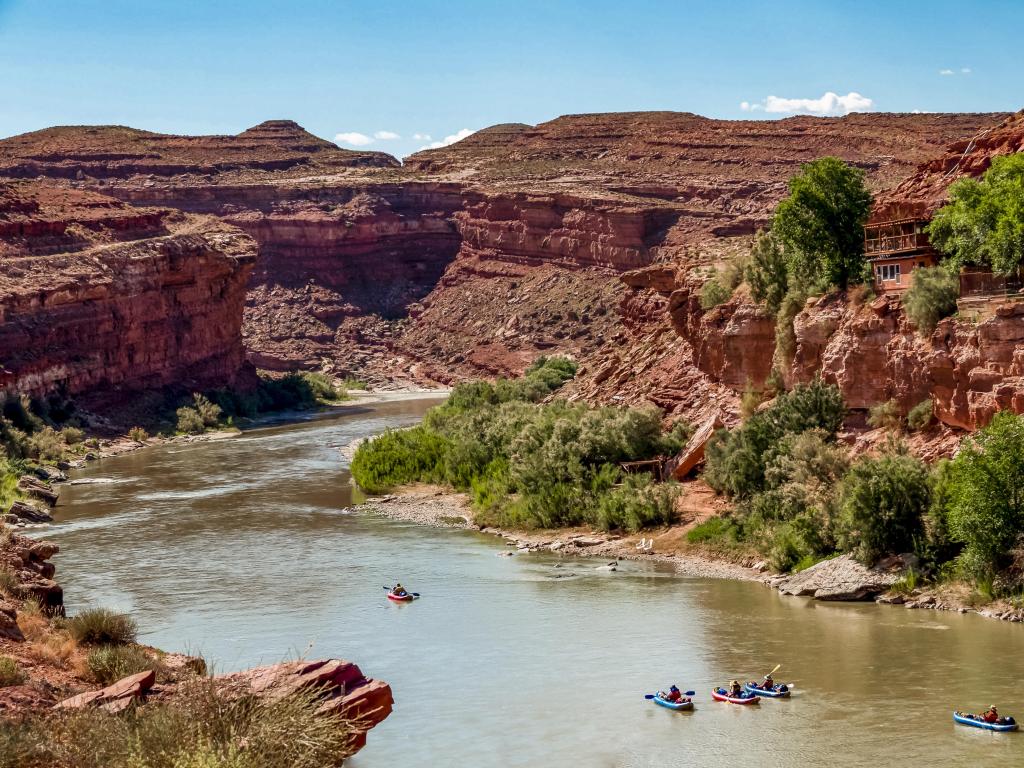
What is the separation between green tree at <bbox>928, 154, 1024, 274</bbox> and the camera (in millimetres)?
36250

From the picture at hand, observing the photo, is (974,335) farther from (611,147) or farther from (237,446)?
(611,147)

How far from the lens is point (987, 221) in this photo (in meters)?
37.6

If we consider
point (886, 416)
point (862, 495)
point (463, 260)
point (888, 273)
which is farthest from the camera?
point (463, 260)

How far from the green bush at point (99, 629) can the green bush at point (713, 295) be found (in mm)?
27890

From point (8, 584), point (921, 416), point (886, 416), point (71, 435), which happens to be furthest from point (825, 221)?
point (71, 435)

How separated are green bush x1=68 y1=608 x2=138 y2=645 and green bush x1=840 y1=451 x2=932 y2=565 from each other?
16.9 m

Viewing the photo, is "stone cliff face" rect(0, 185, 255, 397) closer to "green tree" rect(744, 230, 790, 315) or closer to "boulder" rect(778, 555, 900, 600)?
"green tree" rect(744, 230, 790, 315)

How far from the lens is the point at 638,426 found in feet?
154

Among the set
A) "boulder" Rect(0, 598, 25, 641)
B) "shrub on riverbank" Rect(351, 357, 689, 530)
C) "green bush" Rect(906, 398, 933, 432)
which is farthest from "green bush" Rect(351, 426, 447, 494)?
"boulder" Rect(0, 598, 25, 641)

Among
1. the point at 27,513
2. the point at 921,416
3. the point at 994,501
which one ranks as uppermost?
the point at 921,416

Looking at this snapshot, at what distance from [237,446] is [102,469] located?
8383 mm

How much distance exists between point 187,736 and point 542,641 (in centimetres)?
1340

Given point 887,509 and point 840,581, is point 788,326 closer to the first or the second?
point 887,509

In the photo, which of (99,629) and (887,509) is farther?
(887,509)
